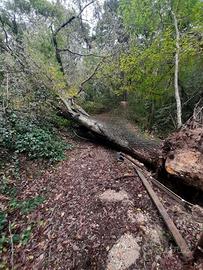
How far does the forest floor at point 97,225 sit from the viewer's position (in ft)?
7.77

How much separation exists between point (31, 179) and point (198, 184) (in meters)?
3.31

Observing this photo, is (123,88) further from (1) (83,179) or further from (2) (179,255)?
(2) (179,255)

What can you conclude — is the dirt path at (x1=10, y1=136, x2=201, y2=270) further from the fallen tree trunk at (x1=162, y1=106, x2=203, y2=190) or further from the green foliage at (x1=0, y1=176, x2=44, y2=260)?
the fallen tree trunk at (x1=162, y1=106, x2=203, y2=190)

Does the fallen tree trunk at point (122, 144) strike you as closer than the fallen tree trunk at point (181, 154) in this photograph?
No

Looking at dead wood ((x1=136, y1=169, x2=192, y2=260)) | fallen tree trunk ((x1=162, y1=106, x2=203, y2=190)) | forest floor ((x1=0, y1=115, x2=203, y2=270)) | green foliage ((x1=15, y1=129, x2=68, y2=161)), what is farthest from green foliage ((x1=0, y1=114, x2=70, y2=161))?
fallen tree trunk ((x1=162, y1=106, x2=203, y2=190))

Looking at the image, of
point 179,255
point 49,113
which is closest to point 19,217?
point 179,255

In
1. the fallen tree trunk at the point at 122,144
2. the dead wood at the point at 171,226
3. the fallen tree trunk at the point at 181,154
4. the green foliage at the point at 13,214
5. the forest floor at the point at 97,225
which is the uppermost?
the fallen tree trunk at the point at 181,154

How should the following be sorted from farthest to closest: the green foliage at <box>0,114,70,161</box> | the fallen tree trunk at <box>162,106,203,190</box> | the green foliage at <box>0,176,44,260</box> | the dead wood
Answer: the green foliage at <box>0,114,70,161</box>
the fallen tree trunk at <box>162,106,203,190</box>
the green foliage at <box>0,176,44,260</box>
the dead wood

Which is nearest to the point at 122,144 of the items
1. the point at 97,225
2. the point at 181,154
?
the point at 181,154

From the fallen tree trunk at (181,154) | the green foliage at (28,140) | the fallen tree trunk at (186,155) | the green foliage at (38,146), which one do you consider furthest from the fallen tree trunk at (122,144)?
the green foliage at (38,146)

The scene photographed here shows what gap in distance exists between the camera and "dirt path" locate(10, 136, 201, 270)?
7.76ft

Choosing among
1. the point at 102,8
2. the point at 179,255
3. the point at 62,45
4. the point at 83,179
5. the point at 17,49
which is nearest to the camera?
the point at 179,255

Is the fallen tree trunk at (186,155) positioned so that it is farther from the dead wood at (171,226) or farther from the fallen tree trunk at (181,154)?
the dead wood at (171,226)

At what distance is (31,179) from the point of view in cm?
415
